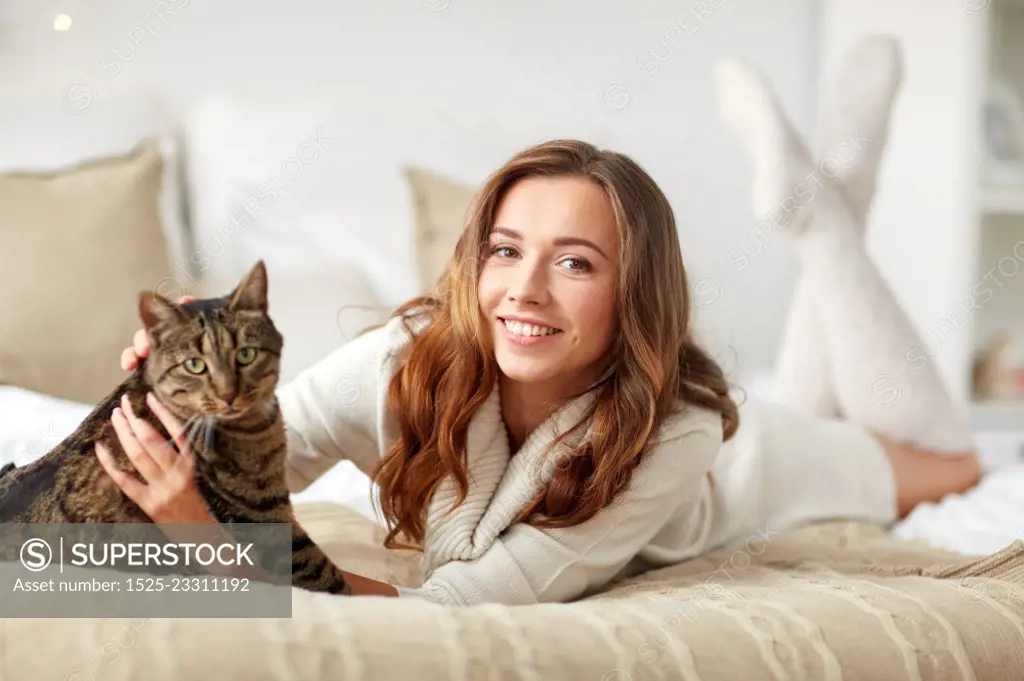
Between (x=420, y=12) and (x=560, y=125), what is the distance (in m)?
0.38

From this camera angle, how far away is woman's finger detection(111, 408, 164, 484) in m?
0.71

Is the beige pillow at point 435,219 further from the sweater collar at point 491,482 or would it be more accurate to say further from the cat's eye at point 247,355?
the cat's eye at point 247,355

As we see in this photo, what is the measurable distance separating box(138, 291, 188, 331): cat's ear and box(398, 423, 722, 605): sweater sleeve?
346 millimetres

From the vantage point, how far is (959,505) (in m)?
1.51

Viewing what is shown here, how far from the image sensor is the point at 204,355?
2.34 feet

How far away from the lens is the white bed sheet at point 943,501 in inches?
34.0

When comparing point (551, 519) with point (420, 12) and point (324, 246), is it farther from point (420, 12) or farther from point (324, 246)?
point (420, 12)

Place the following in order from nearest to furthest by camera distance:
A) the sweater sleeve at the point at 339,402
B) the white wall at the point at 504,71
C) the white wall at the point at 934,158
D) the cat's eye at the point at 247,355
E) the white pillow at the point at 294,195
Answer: the cat's eye at the point at 247,355
the sweater sleeve at the point at 339,402
the white pillow at the point at 294,195
the white wall at the point at 504,71
the white wall at the point at 934,158

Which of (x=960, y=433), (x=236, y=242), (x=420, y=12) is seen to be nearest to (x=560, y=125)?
(x=420, y=12)

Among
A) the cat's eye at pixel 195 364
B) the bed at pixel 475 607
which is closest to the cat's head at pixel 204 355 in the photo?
the cat's eye at pixel 195 364

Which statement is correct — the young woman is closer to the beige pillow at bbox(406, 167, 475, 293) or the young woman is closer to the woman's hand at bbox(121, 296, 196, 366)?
the woman's hand at bbox(121, 296, 196, 366)

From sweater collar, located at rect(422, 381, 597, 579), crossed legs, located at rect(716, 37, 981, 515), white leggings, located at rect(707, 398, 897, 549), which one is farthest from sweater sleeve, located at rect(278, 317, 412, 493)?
crossed legs, located at rect(716, 37, 981, 515)

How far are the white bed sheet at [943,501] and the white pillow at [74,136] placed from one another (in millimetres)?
454

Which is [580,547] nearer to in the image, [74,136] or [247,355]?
[247,355]
